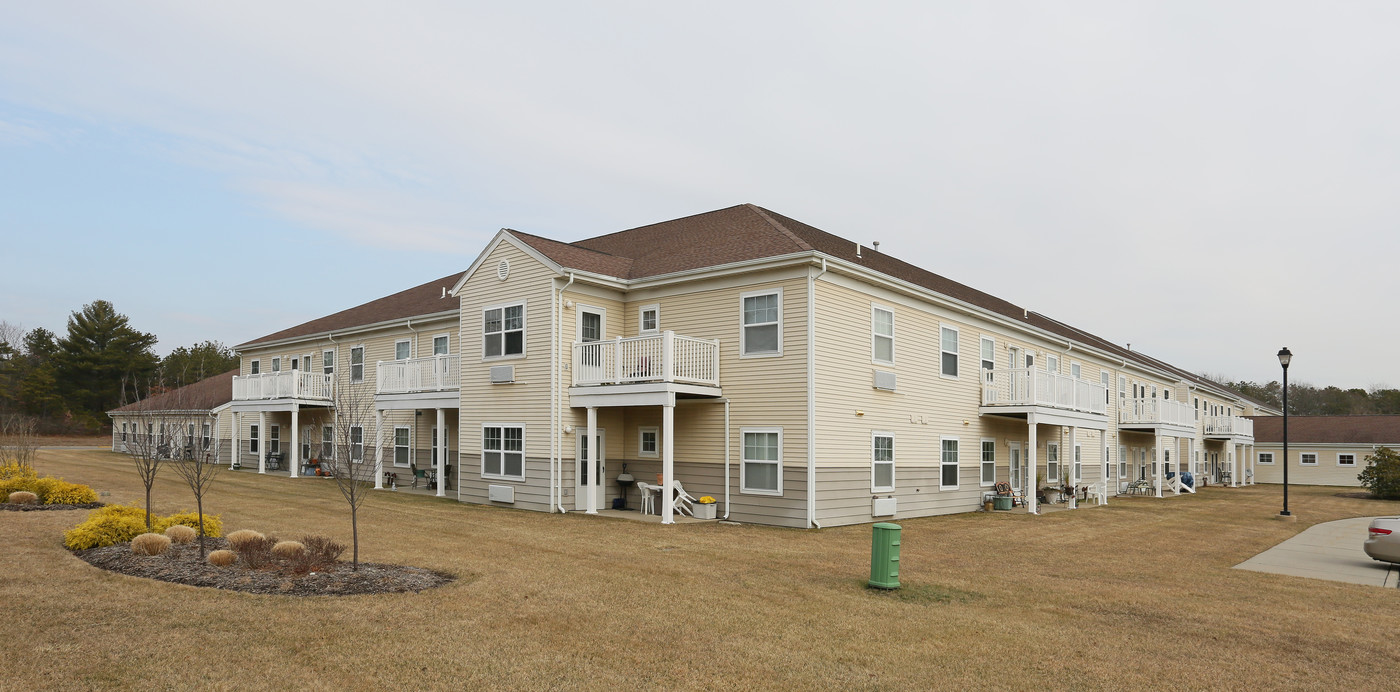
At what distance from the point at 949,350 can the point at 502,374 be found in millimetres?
12137

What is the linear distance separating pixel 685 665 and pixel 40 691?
4.71 meters

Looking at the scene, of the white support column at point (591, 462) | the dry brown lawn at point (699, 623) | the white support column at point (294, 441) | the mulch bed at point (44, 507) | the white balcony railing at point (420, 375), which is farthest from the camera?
the white support column at point (294, 441)

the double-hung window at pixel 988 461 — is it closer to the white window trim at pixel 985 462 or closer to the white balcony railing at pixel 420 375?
the white window trim at pixel 985 462

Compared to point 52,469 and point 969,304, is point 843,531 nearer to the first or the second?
point 969,304

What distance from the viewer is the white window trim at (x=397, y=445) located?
27844 millimetres

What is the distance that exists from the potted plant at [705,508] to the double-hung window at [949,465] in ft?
23.4

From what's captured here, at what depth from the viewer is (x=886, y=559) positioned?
10.5 meters

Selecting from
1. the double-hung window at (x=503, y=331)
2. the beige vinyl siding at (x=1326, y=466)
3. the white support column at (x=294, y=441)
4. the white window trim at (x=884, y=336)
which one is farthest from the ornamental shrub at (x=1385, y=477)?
the white support column at (x=294, y=441)

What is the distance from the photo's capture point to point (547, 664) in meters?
6.94

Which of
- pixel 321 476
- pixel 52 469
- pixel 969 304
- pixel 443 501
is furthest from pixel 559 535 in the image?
pixel 52 469

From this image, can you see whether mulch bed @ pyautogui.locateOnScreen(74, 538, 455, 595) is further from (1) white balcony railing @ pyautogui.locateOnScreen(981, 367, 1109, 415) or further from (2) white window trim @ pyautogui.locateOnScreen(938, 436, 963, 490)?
(1) white balcony railing @ pyautogui.locateOnScreen(981, 367, 1109, 415)

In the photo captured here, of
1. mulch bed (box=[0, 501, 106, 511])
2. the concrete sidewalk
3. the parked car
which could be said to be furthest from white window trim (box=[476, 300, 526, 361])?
the parked car

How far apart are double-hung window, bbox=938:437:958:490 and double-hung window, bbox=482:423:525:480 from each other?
1103cm

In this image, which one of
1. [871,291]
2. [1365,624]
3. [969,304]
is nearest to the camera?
[1365,624]
